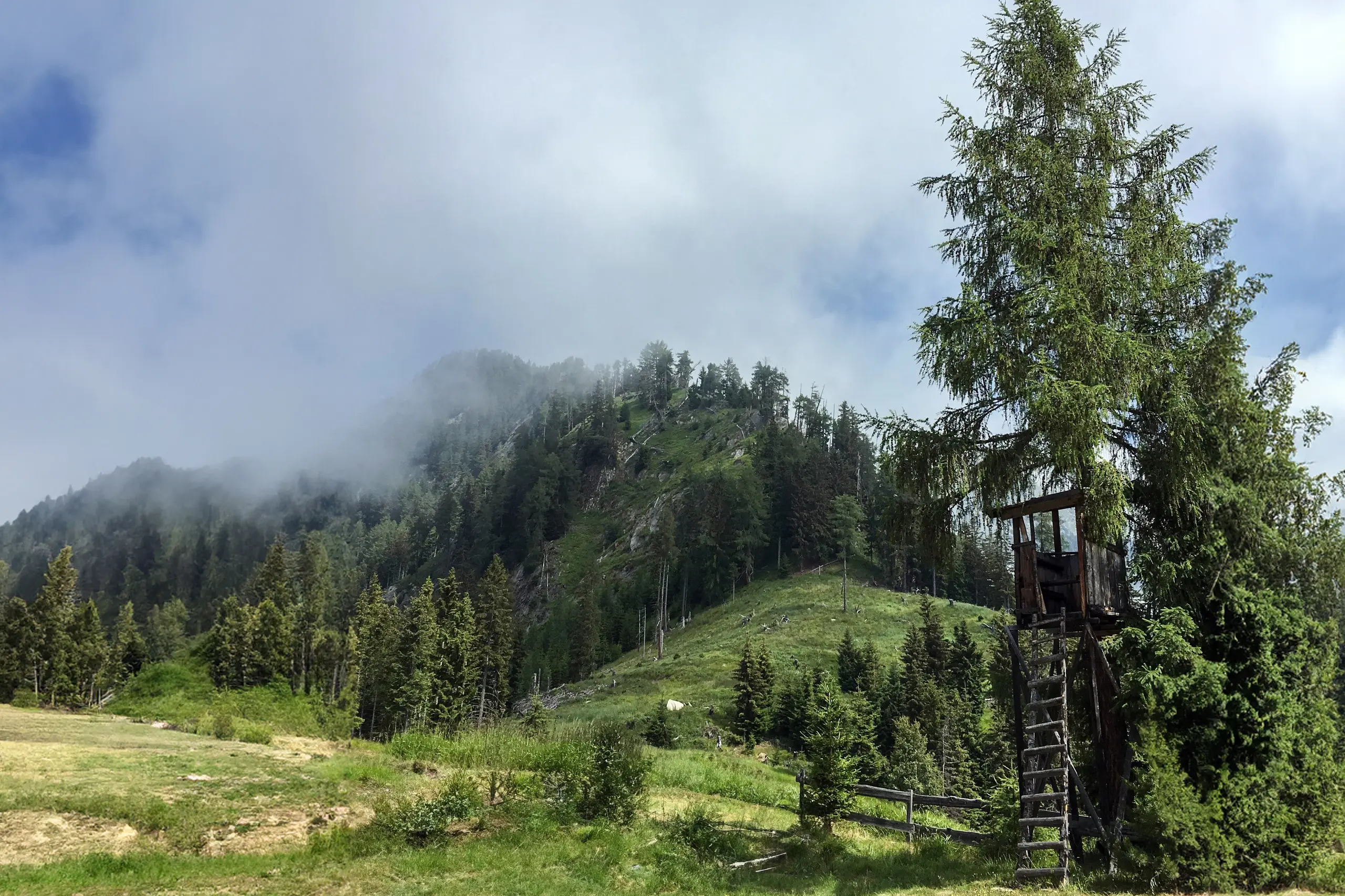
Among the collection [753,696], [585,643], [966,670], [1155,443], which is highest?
[1155,443]

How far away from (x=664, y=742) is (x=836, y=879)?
1488 inches

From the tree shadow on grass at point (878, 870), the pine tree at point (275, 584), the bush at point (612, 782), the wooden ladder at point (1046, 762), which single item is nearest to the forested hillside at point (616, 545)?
the pine tree at point (275, 584)

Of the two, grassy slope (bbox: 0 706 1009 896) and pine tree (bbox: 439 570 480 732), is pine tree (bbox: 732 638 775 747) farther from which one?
grassy slope (bbox: 0 706 1009 896)

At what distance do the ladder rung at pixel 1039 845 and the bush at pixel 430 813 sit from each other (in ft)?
37.0

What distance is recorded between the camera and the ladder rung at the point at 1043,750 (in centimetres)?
1429

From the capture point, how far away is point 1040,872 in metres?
12.9

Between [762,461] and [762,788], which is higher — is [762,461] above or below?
above

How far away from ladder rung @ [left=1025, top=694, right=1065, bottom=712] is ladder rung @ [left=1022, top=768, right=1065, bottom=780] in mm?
1130

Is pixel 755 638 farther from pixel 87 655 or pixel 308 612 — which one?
pixel 87 655

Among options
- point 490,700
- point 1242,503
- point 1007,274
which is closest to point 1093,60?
point 1007,274

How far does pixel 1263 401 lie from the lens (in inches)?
559

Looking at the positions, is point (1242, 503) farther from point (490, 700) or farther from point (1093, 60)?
point (490, 700)

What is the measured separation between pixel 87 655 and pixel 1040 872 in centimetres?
8579

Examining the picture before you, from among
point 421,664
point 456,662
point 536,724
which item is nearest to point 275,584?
point 456,662
